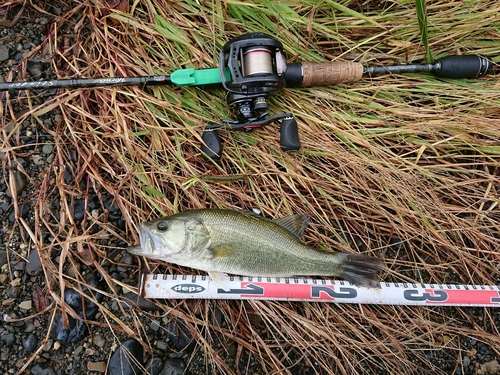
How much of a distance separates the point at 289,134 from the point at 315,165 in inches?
16.3

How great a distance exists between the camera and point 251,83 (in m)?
2.82

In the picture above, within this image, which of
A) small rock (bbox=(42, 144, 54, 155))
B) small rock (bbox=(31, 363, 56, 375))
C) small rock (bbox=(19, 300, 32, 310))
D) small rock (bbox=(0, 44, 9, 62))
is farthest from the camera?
small rock (bbox=(0, 44, 9, 62))

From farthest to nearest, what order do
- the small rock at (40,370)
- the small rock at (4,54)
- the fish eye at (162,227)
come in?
the small rock at (4,54) < the small rock at (40,370) < the fish eye at (162,227)

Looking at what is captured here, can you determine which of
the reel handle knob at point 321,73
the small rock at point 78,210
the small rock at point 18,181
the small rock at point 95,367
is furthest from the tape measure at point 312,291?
the reel handle knob at point 321,73

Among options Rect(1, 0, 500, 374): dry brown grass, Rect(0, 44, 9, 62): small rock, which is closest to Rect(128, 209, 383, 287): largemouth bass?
Rect(1, 0, 500, 374): dry brown grass

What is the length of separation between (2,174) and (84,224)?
875 millimetres

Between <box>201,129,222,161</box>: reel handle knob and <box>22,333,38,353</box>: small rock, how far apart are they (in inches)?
79.3

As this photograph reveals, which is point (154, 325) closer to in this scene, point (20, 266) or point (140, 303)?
point (140, 303)

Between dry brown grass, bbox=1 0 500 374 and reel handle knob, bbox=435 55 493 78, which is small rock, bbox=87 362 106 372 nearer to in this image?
dry brown grass, bbox=1 0 500 374

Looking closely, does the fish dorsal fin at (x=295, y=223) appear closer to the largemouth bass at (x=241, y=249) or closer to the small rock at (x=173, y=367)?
the largemouth bass at (x=241, y=249)

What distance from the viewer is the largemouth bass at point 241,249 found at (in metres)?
2.65

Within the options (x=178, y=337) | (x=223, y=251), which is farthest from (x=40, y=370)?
(x=223, y=251)

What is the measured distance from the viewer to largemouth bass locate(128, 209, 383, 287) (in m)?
2.65

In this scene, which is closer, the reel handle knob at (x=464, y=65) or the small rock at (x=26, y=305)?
the small rock at (x=26, y=305)
